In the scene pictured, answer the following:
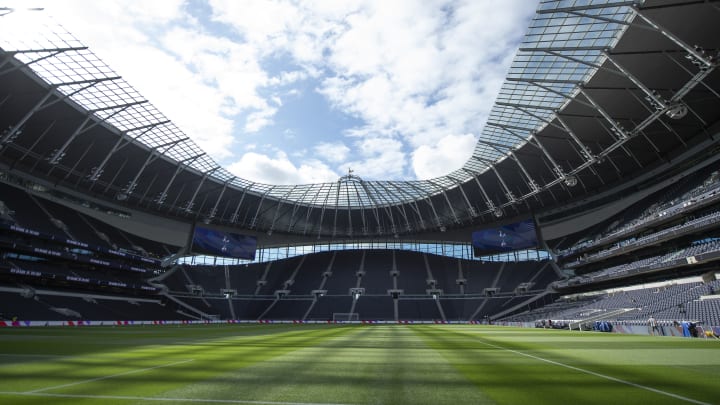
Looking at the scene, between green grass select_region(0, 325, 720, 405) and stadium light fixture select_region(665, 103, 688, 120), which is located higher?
stadium light fixture select_region(665, 103, 688, 120)

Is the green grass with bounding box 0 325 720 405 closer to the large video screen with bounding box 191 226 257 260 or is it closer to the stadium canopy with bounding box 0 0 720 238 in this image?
the stadium canopy with bounding box 0 0 720 238

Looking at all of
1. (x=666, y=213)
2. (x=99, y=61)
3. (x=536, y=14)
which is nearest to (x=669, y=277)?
(x=666, y=213)

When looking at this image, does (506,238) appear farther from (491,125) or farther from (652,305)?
(652,305)

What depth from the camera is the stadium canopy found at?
28.2 metres

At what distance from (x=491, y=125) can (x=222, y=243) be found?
51254 millimetres

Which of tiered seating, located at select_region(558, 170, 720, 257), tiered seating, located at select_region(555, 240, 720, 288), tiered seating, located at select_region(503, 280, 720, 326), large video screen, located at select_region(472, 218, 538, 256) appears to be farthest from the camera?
large video screen, located at select_region(472, 218, 538, 256)

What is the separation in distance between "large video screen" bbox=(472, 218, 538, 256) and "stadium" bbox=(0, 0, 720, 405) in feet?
1.44

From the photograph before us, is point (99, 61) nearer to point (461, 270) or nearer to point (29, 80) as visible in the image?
point (29, 80)

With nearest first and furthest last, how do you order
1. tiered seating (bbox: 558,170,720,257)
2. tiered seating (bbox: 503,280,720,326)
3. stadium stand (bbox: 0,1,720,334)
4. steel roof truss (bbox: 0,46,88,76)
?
tiered seating (bbox: 503,280,720,326)
steel roof truss (bbox: 0,46,88,76)
stadium stand (bbox: 0,1,720,334)
tiered seating (bbox: 558,170,720,257)

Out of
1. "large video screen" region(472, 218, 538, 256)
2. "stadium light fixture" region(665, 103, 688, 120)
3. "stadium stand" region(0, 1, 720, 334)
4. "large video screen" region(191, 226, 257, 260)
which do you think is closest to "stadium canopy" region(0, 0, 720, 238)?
"stadium light fixture" region(665, 103, 688, 120)

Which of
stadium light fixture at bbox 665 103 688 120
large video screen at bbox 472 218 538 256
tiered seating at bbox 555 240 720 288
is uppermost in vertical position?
large video screen at bbox 472 218 538 256

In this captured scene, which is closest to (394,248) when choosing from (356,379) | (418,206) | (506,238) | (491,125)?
(418,206)

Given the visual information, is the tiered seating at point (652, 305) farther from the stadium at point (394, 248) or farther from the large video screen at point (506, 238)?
the large video screen at point (506, 238)

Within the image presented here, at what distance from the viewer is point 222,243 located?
69625 mm
